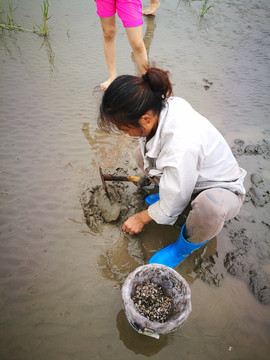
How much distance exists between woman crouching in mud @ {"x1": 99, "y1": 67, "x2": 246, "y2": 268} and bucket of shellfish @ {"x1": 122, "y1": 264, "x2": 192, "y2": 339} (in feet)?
1.03

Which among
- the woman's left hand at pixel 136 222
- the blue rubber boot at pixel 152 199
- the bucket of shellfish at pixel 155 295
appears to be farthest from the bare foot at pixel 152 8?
the bucket of shellfish at pixel 155 295

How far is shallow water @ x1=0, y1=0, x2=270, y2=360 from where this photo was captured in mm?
1488

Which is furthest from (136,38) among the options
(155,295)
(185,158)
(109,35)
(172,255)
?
(155,295)

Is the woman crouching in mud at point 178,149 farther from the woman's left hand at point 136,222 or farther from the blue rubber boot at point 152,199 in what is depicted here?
the blue rubber boot at point 152,199

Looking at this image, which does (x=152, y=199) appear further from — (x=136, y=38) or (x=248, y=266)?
(x=136, y=38)

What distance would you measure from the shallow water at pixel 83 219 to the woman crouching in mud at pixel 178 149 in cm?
62

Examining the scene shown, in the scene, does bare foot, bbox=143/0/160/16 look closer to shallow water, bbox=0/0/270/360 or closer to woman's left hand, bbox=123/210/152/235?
shallow water, bbox=0/0/270/360

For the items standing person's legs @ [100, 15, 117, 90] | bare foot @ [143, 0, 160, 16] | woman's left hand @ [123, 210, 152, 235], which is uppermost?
bare foot @ [143, 0, 160, 16]

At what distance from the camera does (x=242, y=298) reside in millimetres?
1706

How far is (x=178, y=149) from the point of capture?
1.28 m

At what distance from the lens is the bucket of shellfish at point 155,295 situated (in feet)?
4.10

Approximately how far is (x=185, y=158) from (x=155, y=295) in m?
0.98

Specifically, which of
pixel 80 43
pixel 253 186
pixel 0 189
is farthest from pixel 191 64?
pixel 0 189

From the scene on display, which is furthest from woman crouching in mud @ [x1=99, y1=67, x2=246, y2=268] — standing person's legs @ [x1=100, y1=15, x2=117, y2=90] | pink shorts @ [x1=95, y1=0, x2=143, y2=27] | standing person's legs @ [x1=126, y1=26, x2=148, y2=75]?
standing person's legs @ [x1=100, y1=15, x2=117, y2=90]
